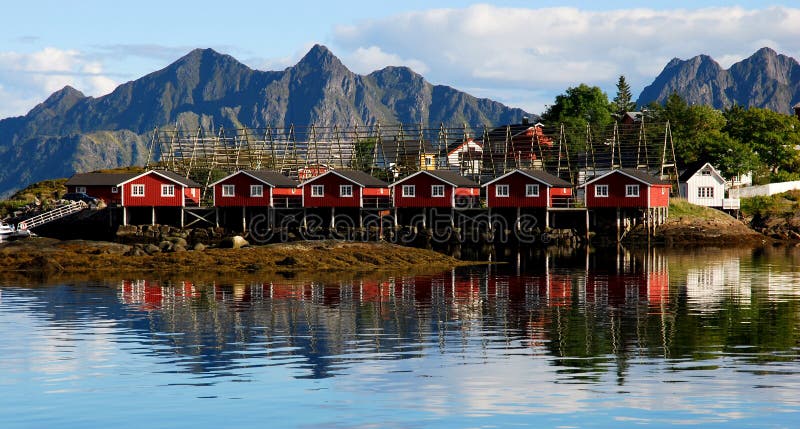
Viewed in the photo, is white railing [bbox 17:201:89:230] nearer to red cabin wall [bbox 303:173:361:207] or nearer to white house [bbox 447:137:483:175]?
red cabin wall [bbox 303:173:361:207]

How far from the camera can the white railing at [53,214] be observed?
3551 inches

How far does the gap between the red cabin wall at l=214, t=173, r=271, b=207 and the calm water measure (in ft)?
146

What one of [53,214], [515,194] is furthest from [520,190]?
[53,214]

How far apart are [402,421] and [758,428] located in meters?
6.78

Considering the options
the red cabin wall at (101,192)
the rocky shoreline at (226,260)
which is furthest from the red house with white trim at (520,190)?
the red cabin wall at (101,192)

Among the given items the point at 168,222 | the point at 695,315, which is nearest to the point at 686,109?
the point at 168,222

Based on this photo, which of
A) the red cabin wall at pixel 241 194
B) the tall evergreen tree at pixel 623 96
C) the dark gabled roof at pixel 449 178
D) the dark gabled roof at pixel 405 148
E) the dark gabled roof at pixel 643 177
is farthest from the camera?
the tall evergreen tree at pixel 623 96

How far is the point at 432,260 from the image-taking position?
207 ft

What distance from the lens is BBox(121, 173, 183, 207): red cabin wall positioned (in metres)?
94.9

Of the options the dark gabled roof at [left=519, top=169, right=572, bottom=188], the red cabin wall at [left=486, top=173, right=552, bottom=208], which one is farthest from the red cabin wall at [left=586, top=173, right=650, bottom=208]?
the red cabin wall at [left=486, top=173, right=552, bottom=208]

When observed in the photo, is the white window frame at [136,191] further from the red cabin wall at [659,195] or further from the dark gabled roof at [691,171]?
the dark gabled roof at [691,171]

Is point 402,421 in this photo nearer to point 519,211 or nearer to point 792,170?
point 519,211

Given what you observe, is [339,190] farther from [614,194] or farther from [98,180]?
[98,180]

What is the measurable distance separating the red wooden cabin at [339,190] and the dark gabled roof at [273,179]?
2.49 m
